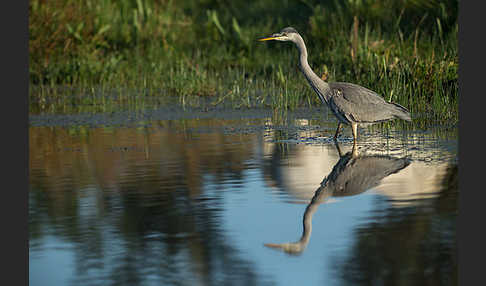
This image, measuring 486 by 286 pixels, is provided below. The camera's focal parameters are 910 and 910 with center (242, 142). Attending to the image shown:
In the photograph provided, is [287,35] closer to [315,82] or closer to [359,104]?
[315,82]

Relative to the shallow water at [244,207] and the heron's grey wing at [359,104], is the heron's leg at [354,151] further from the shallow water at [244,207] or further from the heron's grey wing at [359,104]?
the heron's grey wing at [359,104]

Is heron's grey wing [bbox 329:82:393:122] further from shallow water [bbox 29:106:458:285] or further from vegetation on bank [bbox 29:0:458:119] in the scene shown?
vegetation on bank [bbox 29:0:458:119]

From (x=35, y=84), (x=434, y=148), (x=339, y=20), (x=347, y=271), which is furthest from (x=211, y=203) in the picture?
(x=339, y=20)

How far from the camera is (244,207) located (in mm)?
7672

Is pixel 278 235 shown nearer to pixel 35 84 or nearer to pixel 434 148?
pixel 434 148

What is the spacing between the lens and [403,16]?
1984cm

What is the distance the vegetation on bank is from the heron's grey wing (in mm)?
1904

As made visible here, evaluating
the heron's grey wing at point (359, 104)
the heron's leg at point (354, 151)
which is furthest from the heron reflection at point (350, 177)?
the heron's grey wing at point (359, 104)

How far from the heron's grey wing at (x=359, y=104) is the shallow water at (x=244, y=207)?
1.16 feet

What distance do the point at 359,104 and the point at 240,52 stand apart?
1011cm

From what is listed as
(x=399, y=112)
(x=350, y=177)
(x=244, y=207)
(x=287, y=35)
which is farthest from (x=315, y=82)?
(x=244, y=207)

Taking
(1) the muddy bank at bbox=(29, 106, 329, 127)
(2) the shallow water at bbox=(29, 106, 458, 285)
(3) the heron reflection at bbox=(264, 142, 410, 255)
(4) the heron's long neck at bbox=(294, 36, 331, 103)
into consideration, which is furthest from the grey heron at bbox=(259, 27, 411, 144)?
(1) the muddy bank at bbox=(29, 106, 329, 127)

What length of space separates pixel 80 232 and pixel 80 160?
364cm

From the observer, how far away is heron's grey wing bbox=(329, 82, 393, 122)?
36.2 feet
